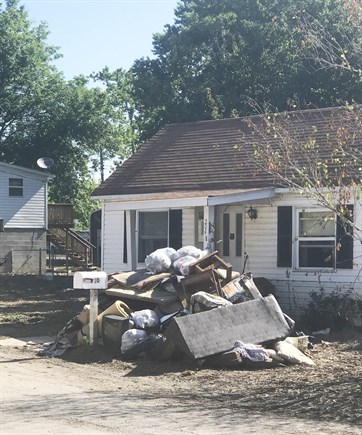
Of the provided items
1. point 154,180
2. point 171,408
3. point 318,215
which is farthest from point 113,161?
point 171,408

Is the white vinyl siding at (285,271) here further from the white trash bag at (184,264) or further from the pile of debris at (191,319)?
the white trash bag at (184,264)

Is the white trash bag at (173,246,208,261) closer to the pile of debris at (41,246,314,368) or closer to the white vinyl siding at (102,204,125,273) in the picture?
the pile of debris at (41,246,314,368)

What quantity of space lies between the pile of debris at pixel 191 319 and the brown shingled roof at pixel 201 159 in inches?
142

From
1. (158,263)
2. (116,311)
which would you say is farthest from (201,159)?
(116,311)

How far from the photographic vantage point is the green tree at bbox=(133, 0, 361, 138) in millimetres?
28375

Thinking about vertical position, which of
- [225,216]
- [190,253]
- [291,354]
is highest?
[225,216]

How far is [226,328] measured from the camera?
37.9ft

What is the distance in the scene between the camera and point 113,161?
57781 mm

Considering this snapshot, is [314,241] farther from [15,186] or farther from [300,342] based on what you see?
[15,186]

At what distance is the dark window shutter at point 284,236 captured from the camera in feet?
53.9

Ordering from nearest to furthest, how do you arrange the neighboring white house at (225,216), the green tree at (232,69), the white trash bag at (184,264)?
the white trash bag at (184,264), the neighboring white house at (225,216), the green tree at (232,69)

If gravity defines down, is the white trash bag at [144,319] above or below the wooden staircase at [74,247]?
below

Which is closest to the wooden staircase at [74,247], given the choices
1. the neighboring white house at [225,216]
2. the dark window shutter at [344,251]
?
the neighboring white house at [225,216]

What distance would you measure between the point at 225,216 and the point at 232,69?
46.0 feet
